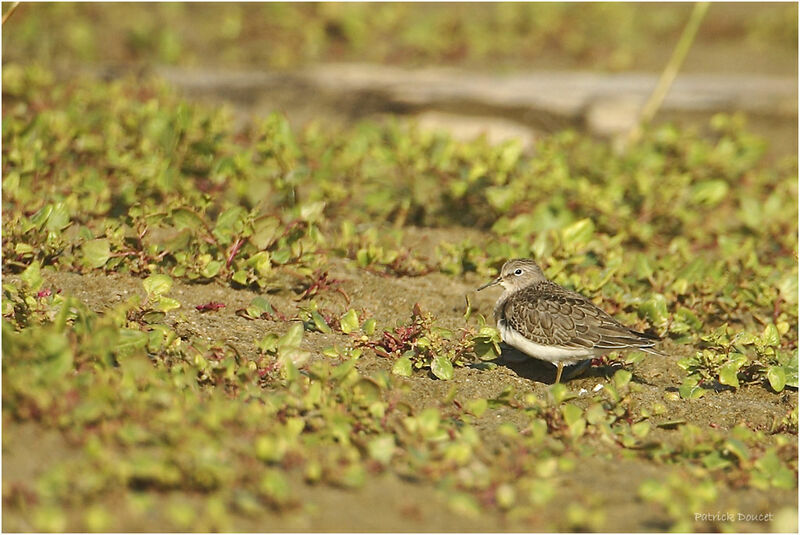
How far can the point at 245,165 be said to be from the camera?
820cm

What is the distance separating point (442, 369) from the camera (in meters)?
6.05

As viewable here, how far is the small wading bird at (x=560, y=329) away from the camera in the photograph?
6460mm

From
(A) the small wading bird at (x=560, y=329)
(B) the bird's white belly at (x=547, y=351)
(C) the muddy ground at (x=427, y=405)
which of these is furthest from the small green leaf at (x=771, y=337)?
(B) the bird's white belly at (x=547, y=351)

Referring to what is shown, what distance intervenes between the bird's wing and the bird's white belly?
30mm

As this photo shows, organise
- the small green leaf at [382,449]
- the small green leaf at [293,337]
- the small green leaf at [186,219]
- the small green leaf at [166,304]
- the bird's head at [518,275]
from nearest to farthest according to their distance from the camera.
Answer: the small green leaf at [382,449] → the small green leaf at [293,337] → the small green leaf at [166,304] → the small green leaf at [186,219] → the bird's head at [518,275]

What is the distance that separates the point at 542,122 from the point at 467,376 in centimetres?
530

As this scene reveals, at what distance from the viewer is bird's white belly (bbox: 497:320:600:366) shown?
6523mm

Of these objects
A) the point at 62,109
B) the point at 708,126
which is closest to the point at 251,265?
the point at 62,109

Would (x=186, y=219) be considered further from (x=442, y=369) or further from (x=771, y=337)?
(x=771, y=337)

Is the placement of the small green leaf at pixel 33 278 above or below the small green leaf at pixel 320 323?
above

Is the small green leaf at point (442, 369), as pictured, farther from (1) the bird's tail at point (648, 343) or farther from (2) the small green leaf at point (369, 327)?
(1) the bird's tail at point (648, 343)

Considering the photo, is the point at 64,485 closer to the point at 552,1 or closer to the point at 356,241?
the point at 356,241

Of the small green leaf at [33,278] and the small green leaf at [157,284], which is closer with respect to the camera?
the small green leaf at [33,278]

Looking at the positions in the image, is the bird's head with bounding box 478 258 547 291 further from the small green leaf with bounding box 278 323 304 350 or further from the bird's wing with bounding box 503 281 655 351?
the small green leaf with bounding box 278 323 304 350
